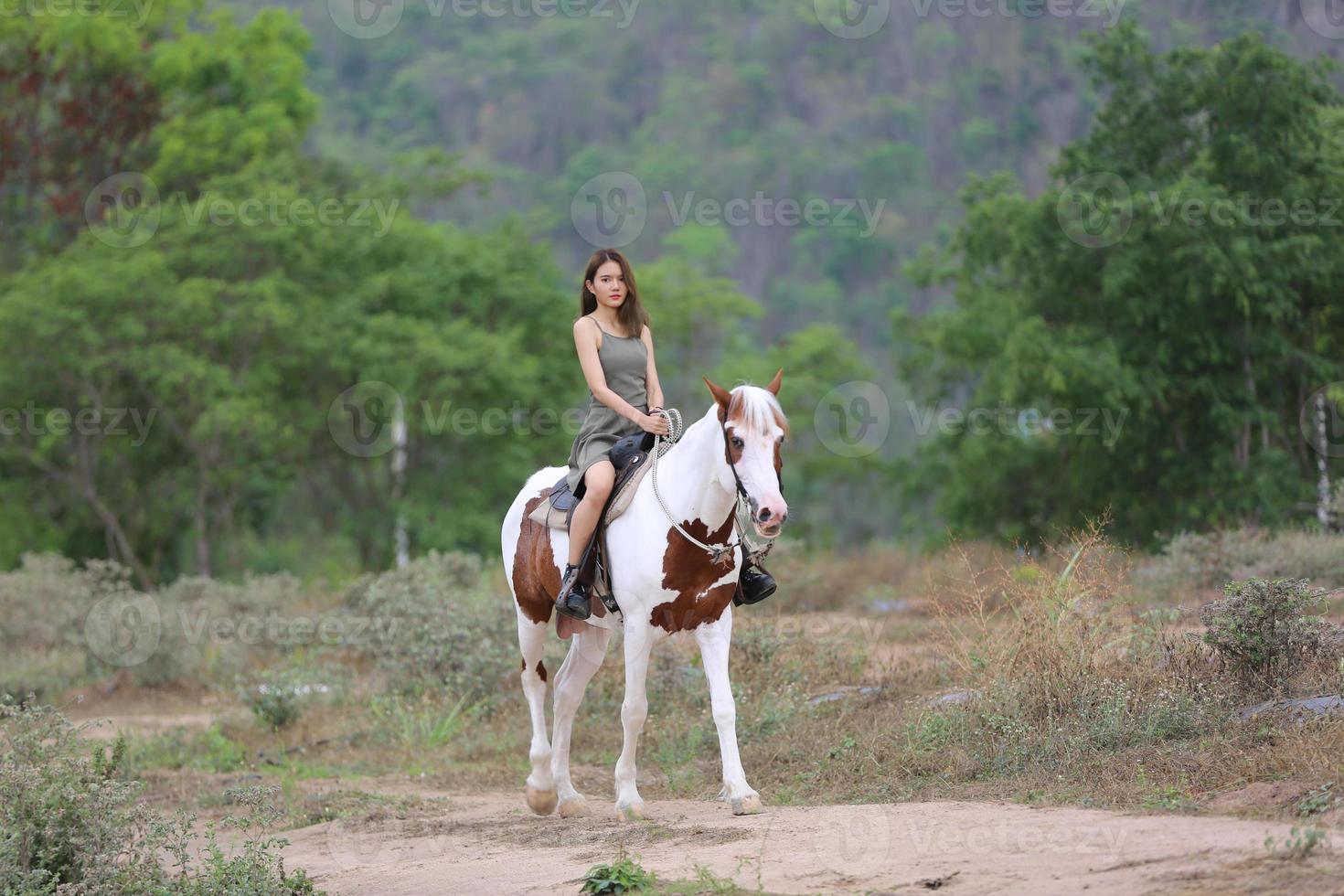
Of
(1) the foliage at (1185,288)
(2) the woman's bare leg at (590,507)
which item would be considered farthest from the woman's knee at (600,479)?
(1) the foliage at (1185,288)

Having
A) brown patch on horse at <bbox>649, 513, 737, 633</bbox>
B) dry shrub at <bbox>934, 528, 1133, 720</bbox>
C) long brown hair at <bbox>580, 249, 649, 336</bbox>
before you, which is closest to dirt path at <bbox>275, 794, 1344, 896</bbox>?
brown patch on horse at <bbox>649, 513, 737, 633</bbox>

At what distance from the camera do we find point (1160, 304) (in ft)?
72.4

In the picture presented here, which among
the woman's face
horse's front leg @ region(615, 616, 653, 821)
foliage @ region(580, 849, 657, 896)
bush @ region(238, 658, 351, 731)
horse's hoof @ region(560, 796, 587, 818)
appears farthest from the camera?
bush @ region(238, 658, 351, 731)

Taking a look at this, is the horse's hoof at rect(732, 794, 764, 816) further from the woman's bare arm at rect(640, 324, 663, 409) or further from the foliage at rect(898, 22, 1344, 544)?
the foliage at rect(898, 22, 1344, 544)

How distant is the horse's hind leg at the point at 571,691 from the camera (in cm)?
940

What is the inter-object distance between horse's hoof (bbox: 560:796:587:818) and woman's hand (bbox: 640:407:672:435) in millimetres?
2500

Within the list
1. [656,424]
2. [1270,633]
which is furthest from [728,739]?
[1270,633]

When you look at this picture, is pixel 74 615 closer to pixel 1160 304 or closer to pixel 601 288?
pixel 601 288

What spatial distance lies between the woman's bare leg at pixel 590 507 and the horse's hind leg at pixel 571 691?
0.93 meters

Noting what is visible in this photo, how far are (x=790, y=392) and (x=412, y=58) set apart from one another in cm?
5718

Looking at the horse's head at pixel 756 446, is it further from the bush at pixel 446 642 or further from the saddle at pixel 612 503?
the bush at pixel 446 642

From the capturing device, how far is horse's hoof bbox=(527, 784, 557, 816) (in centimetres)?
938

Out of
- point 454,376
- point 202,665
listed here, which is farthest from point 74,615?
point 454,376

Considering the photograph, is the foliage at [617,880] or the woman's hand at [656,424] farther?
the woman's hand at [656,424]
